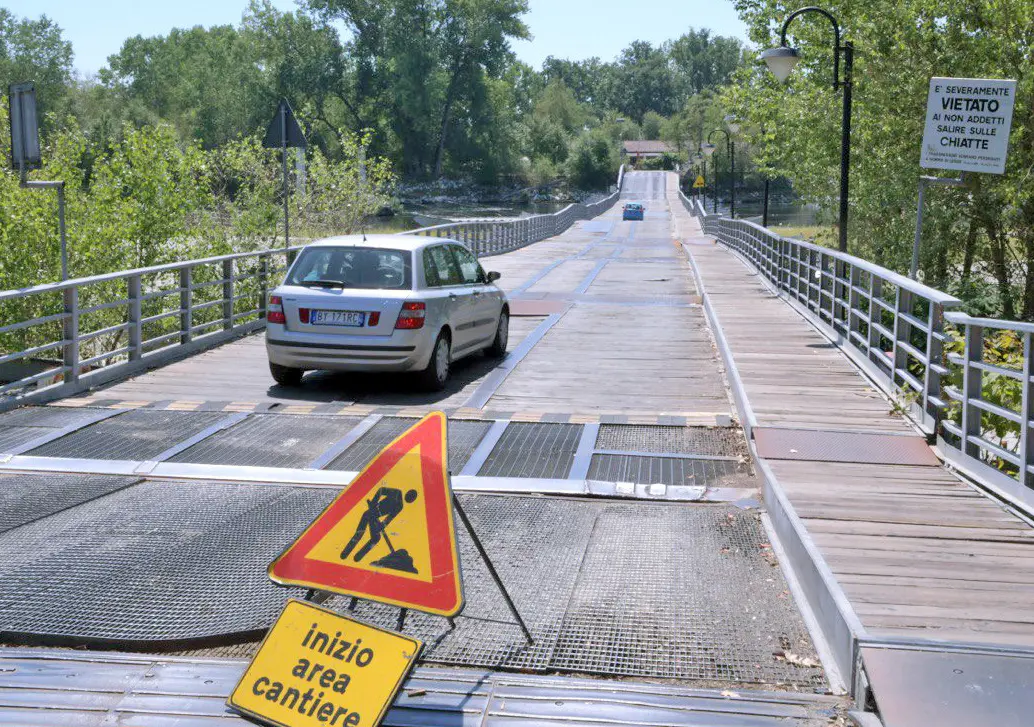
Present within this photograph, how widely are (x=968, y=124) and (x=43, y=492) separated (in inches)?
326

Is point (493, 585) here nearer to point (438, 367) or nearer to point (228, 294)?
point (438, 367)

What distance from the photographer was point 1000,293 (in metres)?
19.2

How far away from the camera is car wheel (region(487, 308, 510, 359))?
47.2ft

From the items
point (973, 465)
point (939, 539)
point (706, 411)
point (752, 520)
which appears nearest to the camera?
point (939, 539)

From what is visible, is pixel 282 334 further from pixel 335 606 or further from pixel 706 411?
pixel 335 606

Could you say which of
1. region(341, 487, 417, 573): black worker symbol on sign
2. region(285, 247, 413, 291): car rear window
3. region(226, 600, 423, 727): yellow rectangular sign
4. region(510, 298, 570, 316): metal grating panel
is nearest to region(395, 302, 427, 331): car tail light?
region(285, 247, 413, 291): car rear window

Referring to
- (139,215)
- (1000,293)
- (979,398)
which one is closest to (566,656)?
→ (979,398)

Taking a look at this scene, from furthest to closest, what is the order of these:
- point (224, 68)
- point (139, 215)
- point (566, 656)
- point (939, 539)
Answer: point (224, 68) → point (139, 215) → point (939, 539) → point (566, 656)

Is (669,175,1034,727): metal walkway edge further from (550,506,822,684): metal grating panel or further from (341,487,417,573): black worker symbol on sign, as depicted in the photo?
(341,487,417,573): black worker symbol on sign

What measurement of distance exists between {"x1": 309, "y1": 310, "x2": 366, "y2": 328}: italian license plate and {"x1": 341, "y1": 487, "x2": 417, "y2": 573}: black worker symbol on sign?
717 centimetres

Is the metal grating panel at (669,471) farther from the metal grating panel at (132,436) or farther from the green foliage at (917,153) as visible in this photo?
the green foliage at (917,153)

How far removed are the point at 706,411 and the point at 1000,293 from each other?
33.8 feet

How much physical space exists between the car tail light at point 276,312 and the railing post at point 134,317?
1.78m

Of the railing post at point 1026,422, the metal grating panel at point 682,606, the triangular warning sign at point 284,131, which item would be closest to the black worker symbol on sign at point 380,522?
the metal grating panel at point 682,606
